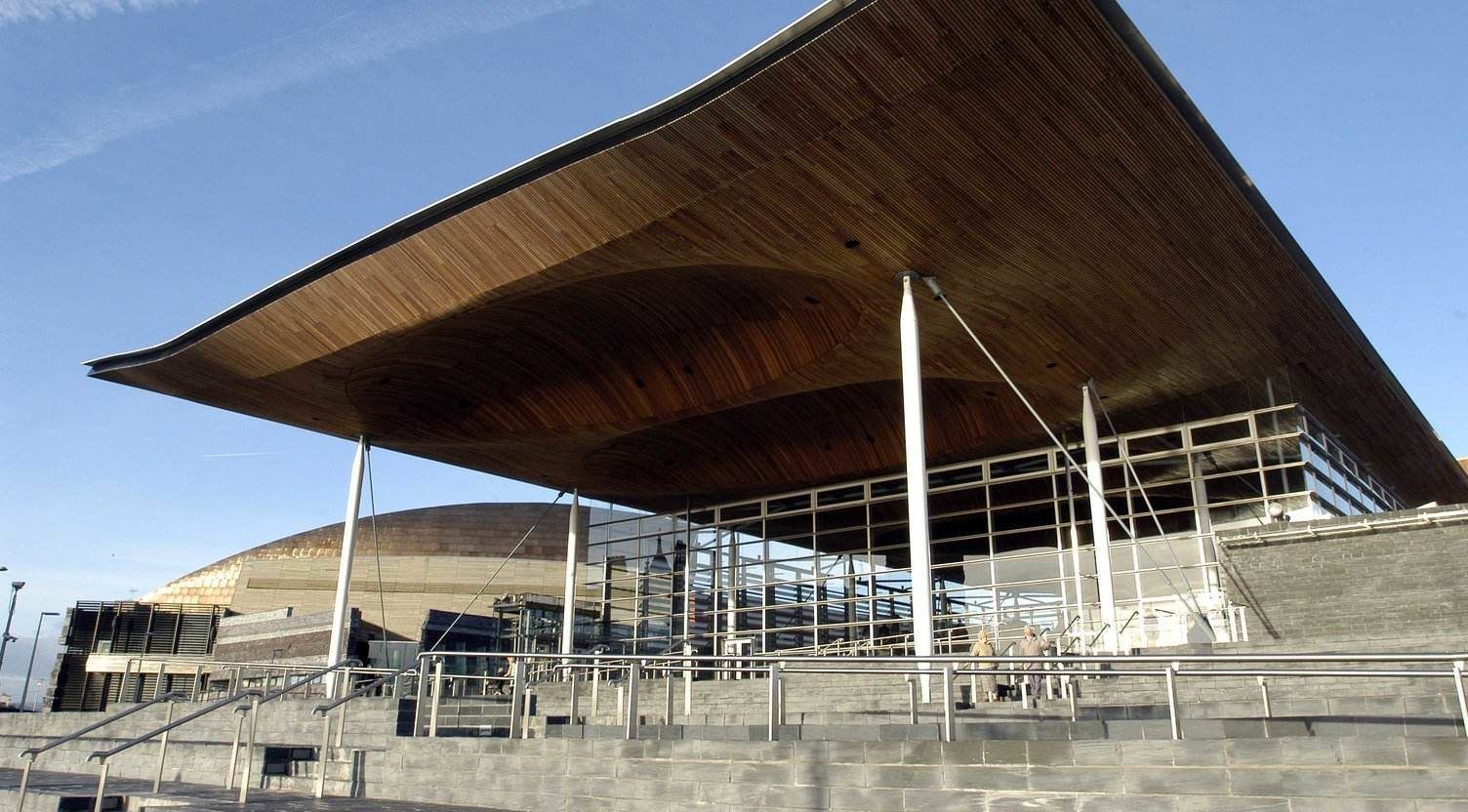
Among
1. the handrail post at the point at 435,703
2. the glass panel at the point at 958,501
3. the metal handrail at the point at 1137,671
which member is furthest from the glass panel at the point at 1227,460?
the handrail post at the point at 435,703

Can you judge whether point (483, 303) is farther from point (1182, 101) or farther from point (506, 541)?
point (506, 541)

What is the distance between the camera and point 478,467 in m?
28.3

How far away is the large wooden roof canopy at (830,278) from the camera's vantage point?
1285 centimetres

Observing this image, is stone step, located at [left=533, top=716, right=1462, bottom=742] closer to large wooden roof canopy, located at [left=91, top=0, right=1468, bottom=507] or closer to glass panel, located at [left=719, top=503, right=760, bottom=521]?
large wooden roof canopy, located at [left=91, top=0, right=1468, bottom=507]

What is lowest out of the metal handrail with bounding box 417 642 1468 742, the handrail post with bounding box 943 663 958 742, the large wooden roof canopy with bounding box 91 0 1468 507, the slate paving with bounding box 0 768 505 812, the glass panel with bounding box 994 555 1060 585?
the slate paving with bounding box 0 768 505 812

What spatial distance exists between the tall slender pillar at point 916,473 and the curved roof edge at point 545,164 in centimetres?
516

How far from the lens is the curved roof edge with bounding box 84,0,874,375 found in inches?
477

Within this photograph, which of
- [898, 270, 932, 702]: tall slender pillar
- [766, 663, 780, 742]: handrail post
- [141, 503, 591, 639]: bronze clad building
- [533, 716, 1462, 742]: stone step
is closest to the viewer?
[533, 716, 1462, 742]: stone step

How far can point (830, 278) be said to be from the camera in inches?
700

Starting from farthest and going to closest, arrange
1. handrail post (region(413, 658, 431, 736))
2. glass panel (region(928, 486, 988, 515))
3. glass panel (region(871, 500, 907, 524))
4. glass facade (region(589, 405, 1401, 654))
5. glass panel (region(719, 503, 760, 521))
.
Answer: glass panel (region(719, 503, 760, 521)), glass panel (region(871, 500, 907, 524)), glass panel (region(928, 486, 988, 515)), glass facade (region(589, 405, 1401, 654)), handrail post (region(413, 658, 431, 736))

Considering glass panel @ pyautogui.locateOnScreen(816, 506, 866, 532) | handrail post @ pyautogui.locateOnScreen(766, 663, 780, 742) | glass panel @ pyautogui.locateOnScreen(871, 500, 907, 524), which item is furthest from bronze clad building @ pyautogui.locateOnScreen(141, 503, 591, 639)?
handrail post @ pyautogui.locateOnScreen(766, 663, 780, 742)

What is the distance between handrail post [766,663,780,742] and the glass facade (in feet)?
28.9

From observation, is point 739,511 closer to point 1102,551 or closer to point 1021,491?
point 1021,491

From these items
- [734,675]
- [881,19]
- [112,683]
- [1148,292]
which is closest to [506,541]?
[112,683]
